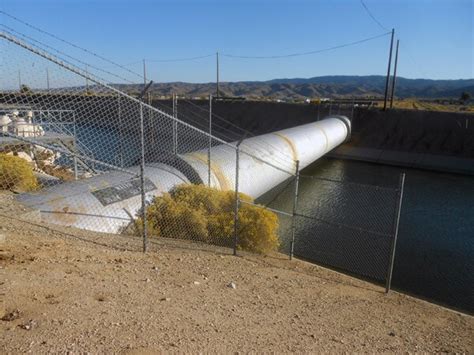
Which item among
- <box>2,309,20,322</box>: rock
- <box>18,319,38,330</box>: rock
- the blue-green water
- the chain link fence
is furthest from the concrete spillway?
<box>18,319,38,330</box>: rock

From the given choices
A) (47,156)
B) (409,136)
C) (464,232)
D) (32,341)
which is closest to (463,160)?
(409,136)

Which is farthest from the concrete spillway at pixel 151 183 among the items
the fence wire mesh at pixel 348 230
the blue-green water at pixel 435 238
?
the blue-green water at pixel 435 238

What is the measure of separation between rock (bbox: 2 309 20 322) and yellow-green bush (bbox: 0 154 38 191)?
22.0 feet

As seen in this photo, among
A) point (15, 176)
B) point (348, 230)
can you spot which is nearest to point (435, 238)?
point (348, 230)

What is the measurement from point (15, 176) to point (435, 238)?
539 inches

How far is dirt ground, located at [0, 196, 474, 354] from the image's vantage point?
182 inches

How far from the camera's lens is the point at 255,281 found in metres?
7.49

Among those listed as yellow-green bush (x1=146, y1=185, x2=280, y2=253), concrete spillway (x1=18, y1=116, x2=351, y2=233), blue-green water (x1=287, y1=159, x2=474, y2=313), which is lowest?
blue-green water (x1=287, y1=159, x2=474, y2=313)

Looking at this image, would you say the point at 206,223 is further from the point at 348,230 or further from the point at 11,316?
the point at 348,230

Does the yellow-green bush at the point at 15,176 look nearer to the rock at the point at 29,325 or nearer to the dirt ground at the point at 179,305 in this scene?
the dirt ground at the point at 179,305

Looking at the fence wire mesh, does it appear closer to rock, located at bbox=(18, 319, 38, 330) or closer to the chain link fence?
the chain link fence

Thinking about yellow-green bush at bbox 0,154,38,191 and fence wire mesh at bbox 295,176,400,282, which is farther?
fence wire mesh at bbox 295,176,400,282

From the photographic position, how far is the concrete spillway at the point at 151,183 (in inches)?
348

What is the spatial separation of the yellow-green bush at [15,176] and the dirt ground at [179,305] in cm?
191
